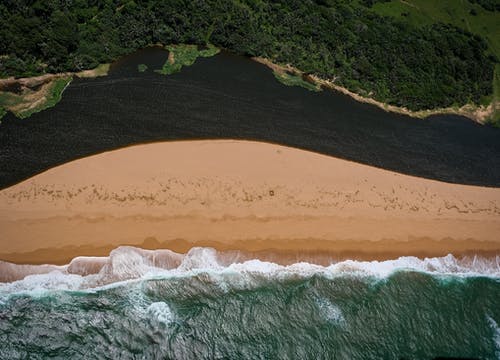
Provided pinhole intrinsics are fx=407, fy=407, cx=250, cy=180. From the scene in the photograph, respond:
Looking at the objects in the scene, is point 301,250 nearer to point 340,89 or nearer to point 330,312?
point 330,312

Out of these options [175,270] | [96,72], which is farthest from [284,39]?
[175,270]

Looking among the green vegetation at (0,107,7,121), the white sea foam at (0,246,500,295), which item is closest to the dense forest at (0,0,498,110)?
the green vegetation at (0,107,7,121)

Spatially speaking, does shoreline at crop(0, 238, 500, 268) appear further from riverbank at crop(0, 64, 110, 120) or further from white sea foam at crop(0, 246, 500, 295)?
riverbank at crop(0, 64, 110, 120)

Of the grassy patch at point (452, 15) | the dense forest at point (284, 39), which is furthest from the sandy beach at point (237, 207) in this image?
the grassy patch at point (452, 15)

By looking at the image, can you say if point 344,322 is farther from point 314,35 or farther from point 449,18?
point 449,18

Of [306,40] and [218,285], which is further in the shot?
[306,40]

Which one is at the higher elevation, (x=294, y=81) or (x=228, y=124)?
Result: (x=294, y=81)
